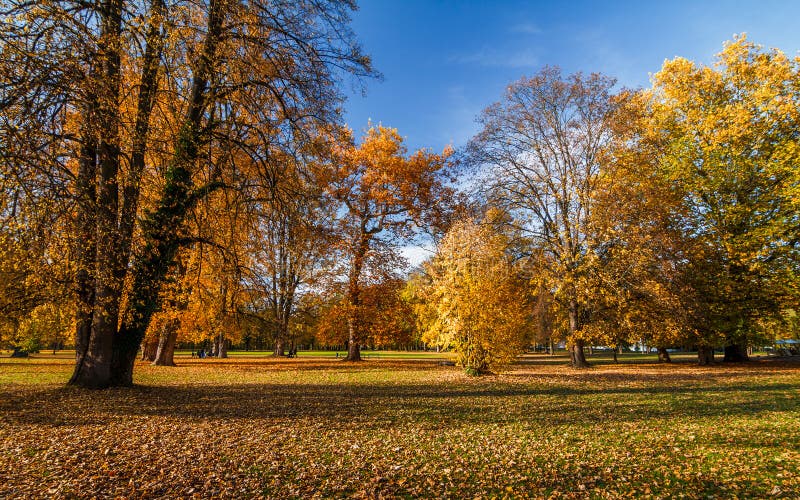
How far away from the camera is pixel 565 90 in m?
20.6

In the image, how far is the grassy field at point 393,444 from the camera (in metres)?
4.60

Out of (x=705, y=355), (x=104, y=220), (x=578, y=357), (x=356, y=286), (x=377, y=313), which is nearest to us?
(x=104, y=220)

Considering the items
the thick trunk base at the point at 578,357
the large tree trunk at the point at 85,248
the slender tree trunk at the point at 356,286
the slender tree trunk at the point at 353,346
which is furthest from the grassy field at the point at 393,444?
the slender tree trunk at the point at 353,346

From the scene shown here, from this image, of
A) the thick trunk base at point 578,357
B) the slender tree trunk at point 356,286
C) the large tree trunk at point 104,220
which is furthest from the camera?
the slender tree trunk at point 356,286

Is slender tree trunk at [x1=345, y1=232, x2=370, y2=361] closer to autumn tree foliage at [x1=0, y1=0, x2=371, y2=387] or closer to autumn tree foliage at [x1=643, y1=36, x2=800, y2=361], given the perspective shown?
autumn tree foliage at [x1=0, y1=0, x2=371, y2=387]

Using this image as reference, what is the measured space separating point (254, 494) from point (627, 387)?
1264cm

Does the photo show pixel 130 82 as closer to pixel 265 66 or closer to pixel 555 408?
pixel 265 66

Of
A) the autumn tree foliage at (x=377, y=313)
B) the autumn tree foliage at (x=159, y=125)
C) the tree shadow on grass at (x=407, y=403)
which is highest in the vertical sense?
the autumn tree foliage at (x=159, y=125)

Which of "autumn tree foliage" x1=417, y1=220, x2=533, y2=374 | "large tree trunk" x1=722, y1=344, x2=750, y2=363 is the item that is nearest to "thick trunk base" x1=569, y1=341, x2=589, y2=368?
"autumn tree foliage" x1=417, y1=220, x2=533, y2=374

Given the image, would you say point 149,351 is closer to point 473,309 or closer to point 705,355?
point 473,309

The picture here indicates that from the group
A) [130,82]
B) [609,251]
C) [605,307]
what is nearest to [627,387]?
[609,251]

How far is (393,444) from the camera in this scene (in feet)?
20.5

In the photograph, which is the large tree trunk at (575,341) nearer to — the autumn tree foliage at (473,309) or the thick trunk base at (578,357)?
the thick trunk base at (578,357)

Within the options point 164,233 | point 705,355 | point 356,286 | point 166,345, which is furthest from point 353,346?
point 705,355
